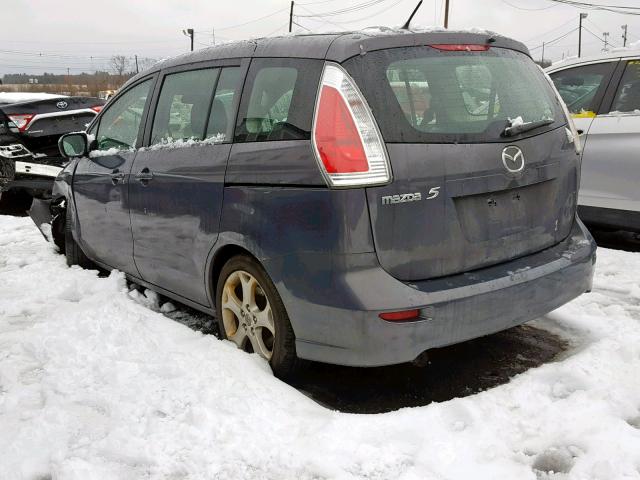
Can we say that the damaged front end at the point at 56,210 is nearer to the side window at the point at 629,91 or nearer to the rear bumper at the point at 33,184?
the rear bumper at the point at 33,184

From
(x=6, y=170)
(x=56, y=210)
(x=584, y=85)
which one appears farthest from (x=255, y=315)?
(x=6, y=170)

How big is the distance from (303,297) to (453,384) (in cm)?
98

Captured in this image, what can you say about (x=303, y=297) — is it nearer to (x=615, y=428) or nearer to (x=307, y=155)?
(x=307, y=155)

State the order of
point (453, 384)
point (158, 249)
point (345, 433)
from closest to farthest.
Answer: point (345, 433) < point (453, 384) < point (158, 249)

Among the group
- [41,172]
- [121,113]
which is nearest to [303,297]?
[121,113]

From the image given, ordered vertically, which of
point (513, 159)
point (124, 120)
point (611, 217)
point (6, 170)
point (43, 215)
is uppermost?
point (124, 120)

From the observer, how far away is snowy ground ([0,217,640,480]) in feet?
7.73

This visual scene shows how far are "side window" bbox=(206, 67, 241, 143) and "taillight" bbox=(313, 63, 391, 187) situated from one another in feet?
2.39

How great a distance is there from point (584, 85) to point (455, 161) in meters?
3.71

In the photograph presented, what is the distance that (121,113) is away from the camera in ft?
15.1

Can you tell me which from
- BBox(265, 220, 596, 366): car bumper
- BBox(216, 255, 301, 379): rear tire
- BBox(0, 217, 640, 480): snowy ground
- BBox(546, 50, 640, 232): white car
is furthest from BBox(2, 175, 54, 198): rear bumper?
BBox(546, 50, 640, 232): white car

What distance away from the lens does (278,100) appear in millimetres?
2990

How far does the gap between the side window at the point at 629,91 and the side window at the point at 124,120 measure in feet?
13.0

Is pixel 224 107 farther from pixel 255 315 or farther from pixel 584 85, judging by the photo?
pixel 584 85
